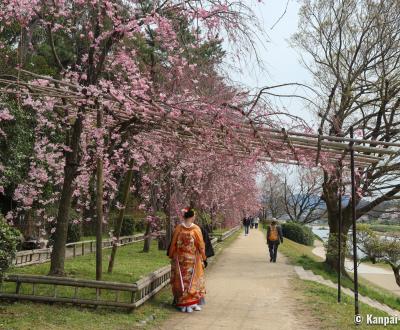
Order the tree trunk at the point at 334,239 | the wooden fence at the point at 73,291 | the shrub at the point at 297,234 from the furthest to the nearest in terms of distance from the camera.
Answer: the shrub at the point at 297,234 → the tree trunk at the point at 334,239 → the wooden fence at the point at 73,291

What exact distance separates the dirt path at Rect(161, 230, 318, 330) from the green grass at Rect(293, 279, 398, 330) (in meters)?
0.21

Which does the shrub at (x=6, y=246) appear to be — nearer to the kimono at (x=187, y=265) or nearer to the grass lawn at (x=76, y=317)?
the grass lawn at (x=76, y=317)

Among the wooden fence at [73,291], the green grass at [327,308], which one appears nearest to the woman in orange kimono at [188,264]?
the wooden fence at [73,291]

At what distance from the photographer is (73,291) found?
8016 millimetres

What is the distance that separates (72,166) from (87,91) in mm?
2560

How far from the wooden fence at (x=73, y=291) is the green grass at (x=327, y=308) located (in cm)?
286

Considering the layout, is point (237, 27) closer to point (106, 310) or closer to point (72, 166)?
point (72, 166)

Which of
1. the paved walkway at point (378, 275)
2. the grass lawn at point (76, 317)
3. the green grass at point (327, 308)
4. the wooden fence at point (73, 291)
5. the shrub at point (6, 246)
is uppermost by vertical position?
the shrub at point (6, 246)

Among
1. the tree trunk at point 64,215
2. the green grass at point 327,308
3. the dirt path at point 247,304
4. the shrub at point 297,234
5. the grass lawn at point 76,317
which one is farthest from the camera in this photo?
the shrub at point 297,234

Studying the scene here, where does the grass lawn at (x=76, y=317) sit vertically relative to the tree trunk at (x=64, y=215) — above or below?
below

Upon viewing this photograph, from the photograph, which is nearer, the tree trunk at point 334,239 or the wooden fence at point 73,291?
the wooden fence at point 73,291

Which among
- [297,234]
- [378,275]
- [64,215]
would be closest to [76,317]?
[64,215]

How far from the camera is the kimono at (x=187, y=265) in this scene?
7.95m

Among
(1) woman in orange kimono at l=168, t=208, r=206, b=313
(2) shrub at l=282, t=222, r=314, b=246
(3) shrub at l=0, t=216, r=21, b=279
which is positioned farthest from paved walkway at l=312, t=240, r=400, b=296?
(3) shrub at l=0, t=216, r=21, b=279
